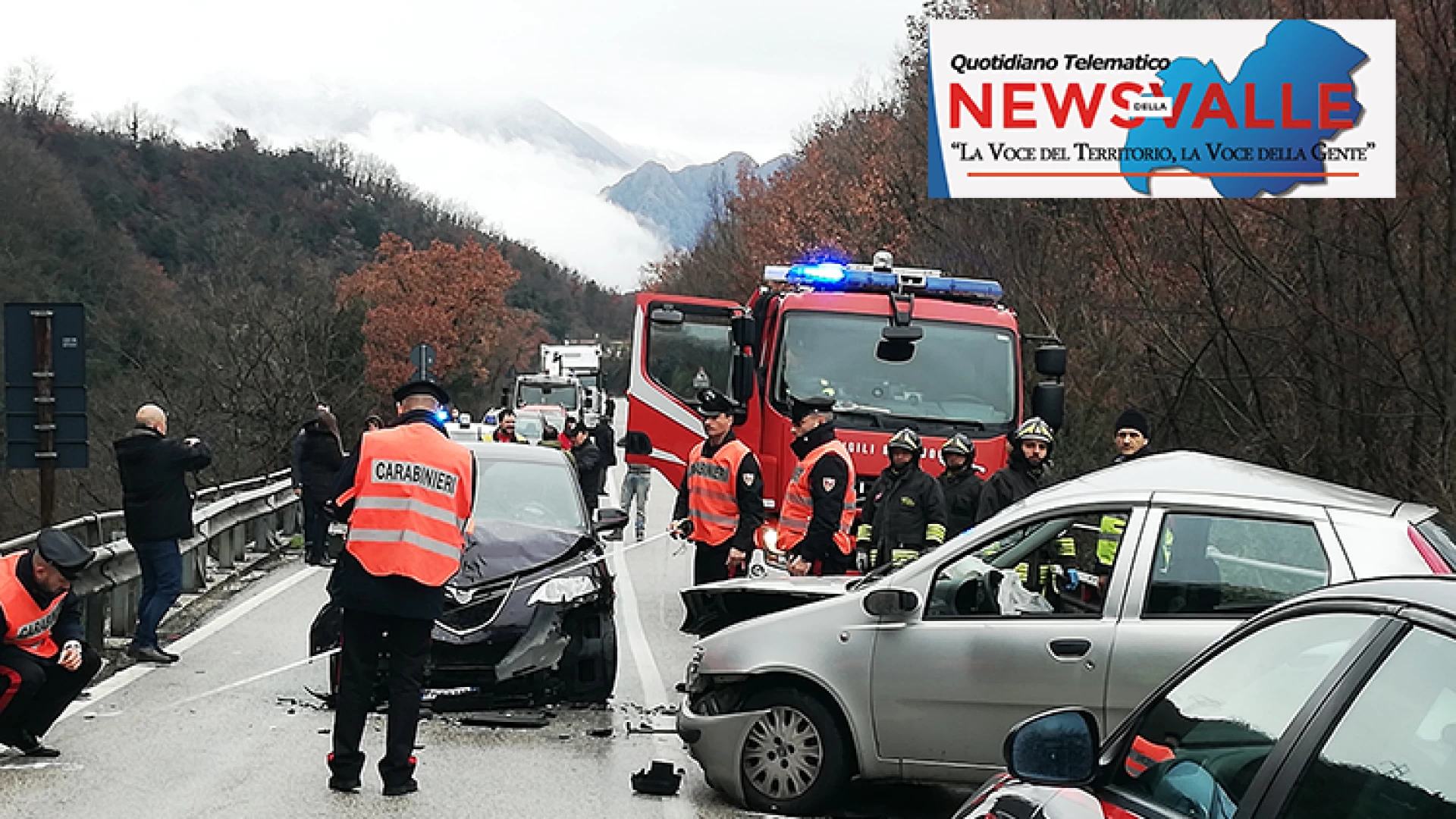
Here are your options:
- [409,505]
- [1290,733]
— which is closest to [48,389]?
[409,505]

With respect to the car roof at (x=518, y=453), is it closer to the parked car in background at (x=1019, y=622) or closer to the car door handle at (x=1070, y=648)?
the parked car in background at (x=1019, y=622)

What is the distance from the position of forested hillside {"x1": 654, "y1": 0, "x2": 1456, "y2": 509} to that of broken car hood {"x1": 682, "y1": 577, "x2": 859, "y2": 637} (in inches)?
233

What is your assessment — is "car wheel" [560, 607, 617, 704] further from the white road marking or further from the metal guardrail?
the metal guardrail

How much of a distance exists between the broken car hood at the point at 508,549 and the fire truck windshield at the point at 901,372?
3.34m

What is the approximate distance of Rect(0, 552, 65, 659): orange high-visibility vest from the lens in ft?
24.6

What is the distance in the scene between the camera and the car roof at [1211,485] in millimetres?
6316

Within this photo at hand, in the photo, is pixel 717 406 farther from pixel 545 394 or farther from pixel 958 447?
pixel 545 394

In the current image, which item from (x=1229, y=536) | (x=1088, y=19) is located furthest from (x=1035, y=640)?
(x=1088, y=19)

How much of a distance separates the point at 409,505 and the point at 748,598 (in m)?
1.92

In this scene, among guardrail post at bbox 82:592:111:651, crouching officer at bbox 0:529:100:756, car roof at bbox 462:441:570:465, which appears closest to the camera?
crouching officer at bbox 0:529:100:756

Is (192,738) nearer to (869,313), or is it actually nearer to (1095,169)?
(869,313)

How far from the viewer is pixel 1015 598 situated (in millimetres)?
7168

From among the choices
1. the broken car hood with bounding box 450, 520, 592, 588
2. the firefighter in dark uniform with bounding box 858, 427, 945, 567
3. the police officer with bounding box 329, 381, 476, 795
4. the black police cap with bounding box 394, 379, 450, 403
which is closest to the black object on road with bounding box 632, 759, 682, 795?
the police officer with bounding box 329, 381, 476, 795

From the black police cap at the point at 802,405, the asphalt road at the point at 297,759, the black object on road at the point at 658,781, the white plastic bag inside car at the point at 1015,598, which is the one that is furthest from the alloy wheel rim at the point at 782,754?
the black police cap at the point at 802,405
